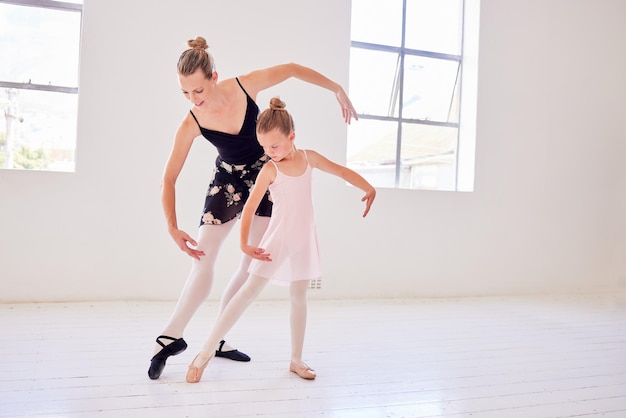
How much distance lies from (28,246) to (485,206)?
338cm

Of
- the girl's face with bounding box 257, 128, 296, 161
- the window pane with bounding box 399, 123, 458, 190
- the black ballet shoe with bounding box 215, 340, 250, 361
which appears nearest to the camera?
the girl's face with bounding box 257, 128, 296, 161

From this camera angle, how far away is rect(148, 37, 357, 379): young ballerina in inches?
80.9

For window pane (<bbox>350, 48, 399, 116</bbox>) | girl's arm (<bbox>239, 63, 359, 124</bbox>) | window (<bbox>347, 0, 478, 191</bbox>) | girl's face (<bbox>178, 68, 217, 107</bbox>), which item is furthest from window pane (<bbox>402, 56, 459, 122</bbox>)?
girl's face (<bbox>178, 68, 217, 107</bbox>)

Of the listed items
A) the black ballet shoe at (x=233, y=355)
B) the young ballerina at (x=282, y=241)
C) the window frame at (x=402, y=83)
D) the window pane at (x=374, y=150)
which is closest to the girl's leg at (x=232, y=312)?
the young ballerina at (x=282, y=241)

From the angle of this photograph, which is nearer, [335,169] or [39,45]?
[335,169]

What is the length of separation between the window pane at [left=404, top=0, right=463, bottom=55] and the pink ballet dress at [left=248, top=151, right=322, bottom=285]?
9.87ft

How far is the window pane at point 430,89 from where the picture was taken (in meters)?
4.72

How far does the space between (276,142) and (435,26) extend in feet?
10.7

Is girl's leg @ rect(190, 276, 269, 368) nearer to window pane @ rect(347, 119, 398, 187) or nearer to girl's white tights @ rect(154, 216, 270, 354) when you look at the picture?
girl's white tights @ rect(154, 216, 270, 354)

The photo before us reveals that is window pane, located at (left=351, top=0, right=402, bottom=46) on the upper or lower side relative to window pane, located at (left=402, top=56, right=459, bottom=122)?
upper

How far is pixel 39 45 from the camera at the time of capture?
372 cm

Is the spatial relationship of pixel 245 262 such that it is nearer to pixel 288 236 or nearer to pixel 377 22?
pixel 288 236

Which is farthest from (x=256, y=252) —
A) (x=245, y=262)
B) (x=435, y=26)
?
(x=435, y=26)

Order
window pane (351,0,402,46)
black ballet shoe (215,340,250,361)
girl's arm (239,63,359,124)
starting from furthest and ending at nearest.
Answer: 1. window pane (351,0,402,46)
2. black ballet shoe (215,340,250,361)
3. girl's arm (239,63,359,124)
